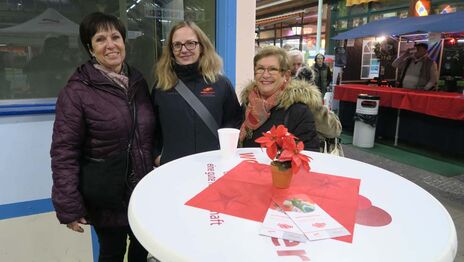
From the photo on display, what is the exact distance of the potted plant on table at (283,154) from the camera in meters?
1.02

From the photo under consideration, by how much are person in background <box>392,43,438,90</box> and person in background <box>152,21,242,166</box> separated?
5272mm

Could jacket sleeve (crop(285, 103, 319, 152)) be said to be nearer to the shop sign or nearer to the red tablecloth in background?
the red tablecloth in background

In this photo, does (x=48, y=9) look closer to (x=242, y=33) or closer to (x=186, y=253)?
(x=242, y=33)

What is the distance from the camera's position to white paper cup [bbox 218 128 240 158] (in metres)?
1.36

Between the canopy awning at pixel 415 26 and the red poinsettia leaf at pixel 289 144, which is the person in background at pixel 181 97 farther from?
the canopy awning at pixel 415 26

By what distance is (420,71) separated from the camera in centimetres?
587

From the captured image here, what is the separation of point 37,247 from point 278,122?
1.80 m

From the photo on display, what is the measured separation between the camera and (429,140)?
4996mm

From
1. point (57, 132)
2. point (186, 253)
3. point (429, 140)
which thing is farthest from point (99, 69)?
point (429, 140)

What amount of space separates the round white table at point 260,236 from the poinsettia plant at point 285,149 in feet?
0.79

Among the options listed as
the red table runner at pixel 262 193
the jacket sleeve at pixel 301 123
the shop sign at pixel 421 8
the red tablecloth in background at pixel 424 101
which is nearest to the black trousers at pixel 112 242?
the red table runner at pixel 262 193

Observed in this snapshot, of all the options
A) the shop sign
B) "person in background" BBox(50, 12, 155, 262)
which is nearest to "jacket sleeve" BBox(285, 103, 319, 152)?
"person in background" BBox(50, 12, 155, 262)

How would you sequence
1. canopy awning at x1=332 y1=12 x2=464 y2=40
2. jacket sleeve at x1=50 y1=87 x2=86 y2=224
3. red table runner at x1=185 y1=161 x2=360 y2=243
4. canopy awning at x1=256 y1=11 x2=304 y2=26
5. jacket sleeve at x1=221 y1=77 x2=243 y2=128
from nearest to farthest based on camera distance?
red table runner at x1=185 y1=161 x2=360 y2=243 → jacket sleeve at x1=50 y1=87 x2=86 y2=224 → jacket sleeve at x1=221 y1=77 x2=243 y2=128 → canopy awning at x1=332 y1=12 x2=464 y2=40 → canopy awning at x1=256 y1=11 x2=304 y2=26

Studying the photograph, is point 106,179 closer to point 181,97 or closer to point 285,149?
point 181,97
